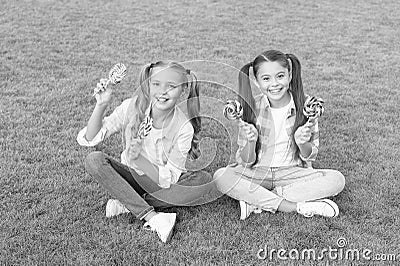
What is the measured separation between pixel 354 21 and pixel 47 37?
14.4 ft

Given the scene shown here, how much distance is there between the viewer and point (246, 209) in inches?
122

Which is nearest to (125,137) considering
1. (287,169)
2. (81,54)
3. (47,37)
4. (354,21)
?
(287,169)

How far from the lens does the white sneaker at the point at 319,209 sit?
10.1 ft

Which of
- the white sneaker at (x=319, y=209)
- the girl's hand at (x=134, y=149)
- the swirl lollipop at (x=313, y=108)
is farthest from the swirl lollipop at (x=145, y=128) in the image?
the white sneaker at (x=319, y=209)

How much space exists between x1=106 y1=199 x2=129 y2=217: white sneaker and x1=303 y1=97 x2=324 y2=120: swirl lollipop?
1.08 m

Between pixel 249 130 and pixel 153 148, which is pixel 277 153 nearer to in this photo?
pixel 249 130

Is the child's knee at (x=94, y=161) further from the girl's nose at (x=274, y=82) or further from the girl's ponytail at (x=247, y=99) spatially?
the girl's nose at (x=274, y=82)

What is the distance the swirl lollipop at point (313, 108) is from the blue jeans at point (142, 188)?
67 cm

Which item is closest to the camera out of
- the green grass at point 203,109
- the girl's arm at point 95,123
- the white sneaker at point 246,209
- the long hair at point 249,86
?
the green grass at point 203,109

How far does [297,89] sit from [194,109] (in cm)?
61

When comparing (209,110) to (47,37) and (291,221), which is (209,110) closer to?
(291,221)

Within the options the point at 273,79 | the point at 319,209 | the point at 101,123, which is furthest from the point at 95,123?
the point at 319,209

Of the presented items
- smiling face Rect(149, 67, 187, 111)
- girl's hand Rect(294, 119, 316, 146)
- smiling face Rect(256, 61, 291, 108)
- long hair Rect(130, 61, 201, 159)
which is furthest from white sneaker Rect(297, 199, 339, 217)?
smiling face Rect(149, 67, 187, 111)

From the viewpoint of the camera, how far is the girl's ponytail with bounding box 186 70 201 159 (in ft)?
9.93
